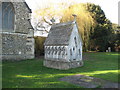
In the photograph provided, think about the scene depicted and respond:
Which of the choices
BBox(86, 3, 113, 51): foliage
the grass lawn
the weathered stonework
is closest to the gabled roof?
the grass lawn

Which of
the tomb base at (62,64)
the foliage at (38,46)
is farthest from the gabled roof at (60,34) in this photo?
the foliage at (38,46)

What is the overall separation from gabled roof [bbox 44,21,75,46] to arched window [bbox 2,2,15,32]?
756cm

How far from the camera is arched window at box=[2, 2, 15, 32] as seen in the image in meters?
17.4

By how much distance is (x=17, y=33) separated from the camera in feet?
59.9

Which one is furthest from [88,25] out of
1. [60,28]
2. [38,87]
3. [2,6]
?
[38,87]

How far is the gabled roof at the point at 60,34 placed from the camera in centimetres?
1134

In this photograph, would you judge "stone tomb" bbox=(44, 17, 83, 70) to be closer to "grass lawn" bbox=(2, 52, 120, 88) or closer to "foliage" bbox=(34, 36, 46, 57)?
"grass lawn" bbox=(2, 52, 120, 88)

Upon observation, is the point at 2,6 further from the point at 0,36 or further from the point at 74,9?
the point at 74,9

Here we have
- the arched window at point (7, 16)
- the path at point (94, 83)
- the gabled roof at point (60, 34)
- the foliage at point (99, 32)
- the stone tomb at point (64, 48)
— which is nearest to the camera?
the path at point (94, 83)

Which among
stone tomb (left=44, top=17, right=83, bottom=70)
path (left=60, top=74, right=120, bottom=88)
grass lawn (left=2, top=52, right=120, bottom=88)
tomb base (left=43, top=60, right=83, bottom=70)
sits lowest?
path (left=60, top=74, right=120, bottom=88)

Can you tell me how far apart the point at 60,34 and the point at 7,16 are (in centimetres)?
965

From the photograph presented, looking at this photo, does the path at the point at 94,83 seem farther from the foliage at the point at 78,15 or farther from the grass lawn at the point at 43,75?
the foliage at the point at 78,15

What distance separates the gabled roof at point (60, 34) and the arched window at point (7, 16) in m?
7.56

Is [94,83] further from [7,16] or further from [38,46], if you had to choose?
[38,46]
